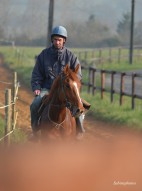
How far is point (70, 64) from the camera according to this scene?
35.8 ft

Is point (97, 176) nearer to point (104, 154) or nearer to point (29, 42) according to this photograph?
point (104, 154)

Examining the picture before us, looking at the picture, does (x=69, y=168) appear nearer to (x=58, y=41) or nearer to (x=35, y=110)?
(x=35, y=110)

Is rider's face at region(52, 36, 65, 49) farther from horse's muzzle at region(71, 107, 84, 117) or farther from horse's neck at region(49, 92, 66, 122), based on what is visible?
horse's muzzle at region(71, 107, 84, 117)

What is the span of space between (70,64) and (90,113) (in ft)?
33.9

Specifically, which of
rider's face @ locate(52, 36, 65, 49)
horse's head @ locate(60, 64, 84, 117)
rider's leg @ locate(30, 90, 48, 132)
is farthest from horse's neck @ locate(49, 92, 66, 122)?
rider's face @ locate(52, 36, 65, 49)

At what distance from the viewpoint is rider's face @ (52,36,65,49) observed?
10.7 metres

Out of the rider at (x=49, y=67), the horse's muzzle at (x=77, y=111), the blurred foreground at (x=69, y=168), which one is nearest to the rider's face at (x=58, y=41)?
the rider at (x=49, y=67)

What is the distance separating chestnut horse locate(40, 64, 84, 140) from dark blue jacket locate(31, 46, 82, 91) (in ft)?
1.35

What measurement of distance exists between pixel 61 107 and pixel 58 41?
3.60ft

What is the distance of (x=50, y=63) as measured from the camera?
1089 cm

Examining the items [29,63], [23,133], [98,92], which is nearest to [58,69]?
[23,133]

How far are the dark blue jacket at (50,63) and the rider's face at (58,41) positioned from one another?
9 centimetres

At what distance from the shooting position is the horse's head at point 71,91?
9.75m

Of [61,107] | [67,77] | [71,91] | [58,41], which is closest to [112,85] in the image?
[58,41]
